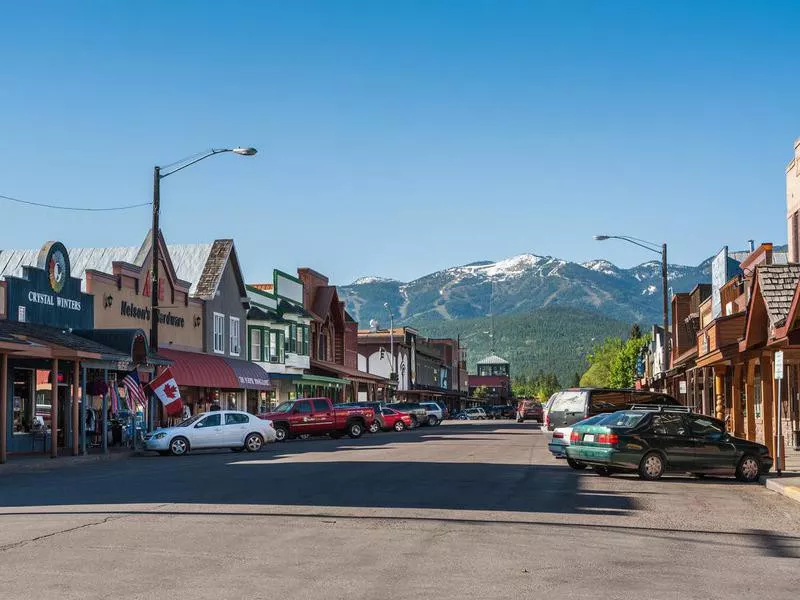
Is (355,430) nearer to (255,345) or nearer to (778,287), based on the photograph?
(255,345)

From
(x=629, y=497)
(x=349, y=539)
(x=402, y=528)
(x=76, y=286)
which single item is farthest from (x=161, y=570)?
(x=76, y=286)

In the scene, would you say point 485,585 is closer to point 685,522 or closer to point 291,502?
point 685,522

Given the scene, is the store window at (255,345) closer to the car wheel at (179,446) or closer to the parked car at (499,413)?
the car wheel at (179,446)

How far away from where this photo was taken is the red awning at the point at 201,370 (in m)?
45.2

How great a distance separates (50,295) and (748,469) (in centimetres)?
2341

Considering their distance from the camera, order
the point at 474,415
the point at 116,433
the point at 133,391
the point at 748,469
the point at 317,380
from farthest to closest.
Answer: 1. the point at 474,415
2. the point at 317,380
3. the point at 116,433
4. the point at 133,391
5. the point at 748,469

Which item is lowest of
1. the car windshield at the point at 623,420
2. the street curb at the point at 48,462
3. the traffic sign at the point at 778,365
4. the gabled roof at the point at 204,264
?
the street curb at the point at 48,462

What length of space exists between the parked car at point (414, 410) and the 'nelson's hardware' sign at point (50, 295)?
26348 millimetres

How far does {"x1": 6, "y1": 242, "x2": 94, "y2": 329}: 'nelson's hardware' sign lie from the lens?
34.5 meters

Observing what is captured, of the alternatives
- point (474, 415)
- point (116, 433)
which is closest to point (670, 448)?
point (116, 433)

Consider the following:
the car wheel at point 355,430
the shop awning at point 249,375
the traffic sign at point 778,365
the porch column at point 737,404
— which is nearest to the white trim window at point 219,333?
the shop awning at point 249,375

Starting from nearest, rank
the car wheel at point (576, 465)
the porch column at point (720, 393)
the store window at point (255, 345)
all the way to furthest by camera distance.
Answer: the car wheel at point (576, 465) < the porch column at point (720, 393) < the store window at point (255, 345)

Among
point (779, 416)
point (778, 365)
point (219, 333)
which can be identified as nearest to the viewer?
point (778, 365)

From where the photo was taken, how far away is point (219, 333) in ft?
182
